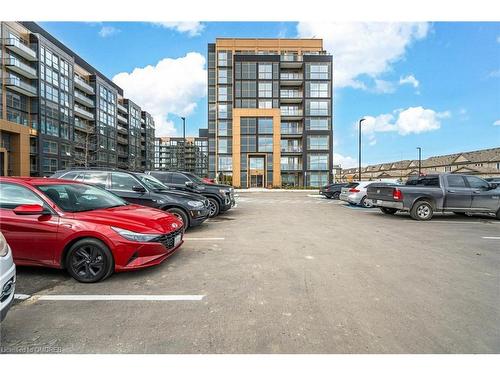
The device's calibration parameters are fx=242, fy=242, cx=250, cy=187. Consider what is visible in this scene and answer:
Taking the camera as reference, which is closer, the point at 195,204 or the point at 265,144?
the point at 195,204

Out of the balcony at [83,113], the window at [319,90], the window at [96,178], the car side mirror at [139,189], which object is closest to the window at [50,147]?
the balcony at [83,113]

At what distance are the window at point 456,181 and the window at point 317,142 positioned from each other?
3656 cm

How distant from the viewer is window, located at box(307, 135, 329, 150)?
1794 inches

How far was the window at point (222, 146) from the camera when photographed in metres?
48.9

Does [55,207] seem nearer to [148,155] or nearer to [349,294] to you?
[349,294]

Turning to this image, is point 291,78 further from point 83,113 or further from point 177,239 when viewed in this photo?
point 177,239

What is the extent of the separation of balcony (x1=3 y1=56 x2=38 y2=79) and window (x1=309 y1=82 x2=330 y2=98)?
48.5m

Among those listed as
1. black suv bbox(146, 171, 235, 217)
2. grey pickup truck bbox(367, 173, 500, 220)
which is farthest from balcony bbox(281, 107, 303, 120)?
grey pickup truck bbox(367, 173, 500, 220)

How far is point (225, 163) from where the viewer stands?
4853 cm

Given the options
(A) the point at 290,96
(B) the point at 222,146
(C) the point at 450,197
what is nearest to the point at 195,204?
(C) the point at 450,197

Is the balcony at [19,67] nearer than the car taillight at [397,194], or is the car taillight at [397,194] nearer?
the car taillight at [397,194]

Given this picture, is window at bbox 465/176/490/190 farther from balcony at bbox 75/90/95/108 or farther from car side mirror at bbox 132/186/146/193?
balcony at bbox 75/90/95/108

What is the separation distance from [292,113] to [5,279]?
1911 inches

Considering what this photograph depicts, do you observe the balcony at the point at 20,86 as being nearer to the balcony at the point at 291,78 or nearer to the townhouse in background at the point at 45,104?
the townhouse in background at the point at 45,104
